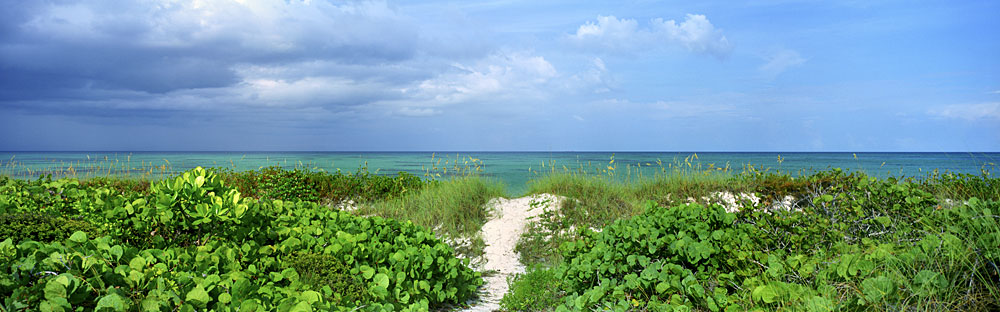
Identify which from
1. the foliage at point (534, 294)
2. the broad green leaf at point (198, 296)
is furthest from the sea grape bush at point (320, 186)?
the broad green leaf at point (198, 296)

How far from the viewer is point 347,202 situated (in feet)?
35.6

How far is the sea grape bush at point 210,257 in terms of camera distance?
2.67m

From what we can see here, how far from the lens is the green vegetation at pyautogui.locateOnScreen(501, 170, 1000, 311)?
295cm

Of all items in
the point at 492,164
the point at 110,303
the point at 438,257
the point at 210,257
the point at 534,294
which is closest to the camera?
the point at 110,303

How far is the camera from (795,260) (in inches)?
144

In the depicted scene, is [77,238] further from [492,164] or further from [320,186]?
[492,164]

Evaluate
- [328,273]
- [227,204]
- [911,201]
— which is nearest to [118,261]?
[227,204]

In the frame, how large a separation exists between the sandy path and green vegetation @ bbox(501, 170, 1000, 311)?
0.48m

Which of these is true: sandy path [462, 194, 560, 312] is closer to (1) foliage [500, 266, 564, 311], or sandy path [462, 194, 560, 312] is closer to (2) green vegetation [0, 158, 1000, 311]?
(1) foliage [500, 266, 564, 311]

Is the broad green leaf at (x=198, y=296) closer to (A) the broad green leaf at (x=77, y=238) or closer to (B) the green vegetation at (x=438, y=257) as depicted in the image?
(B) the green vegetation at (x=438, y=257)

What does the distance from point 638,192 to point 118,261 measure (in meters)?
8.77

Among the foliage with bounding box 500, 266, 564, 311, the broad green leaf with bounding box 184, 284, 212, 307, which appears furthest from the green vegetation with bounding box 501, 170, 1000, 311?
the broad green leaf with bounding box 184, 284, 212, 307

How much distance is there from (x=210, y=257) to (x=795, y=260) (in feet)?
13.5

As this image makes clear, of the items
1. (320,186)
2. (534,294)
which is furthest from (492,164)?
(534,294)
